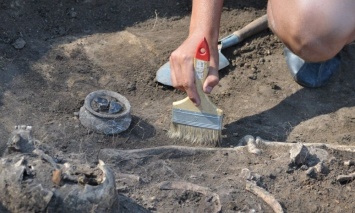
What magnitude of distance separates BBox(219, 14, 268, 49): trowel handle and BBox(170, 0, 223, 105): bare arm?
75 cm

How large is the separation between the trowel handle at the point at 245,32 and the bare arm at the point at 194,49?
0.75m

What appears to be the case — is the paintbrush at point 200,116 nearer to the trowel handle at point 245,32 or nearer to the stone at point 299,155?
the stone at point 299,155

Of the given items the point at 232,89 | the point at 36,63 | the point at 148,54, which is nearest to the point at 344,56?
the point at 232,89

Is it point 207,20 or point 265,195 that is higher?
point 207,20

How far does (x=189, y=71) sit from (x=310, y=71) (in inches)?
45.1

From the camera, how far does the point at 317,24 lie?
151 inches

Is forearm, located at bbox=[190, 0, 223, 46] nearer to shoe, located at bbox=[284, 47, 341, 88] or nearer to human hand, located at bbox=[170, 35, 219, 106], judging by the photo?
human hand, located at bbox=[170, 35, 219, 106]

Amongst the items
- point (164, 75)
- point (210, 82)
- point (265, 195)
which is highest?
point (210, 82)

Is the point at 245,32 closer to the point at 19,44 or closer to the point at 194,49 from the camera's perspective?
the point at 194,49

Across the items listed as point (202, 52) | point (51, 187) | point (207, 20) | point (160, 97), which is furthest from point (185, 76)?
point (51, 187)

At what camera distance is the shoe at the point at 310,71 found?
428 cm

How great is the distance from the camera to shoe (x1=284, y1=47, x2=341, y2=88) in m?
4.28

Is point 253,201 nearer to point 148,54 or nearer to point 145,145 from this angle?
point 145,145

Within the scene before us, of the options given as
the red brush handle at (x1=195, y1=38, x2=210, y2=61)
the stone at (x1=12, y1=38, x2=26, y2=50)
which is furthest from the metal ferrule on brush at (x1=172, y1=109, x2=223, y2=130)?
the stone at (x1=12, y1=38, x2=26, y2=50)
